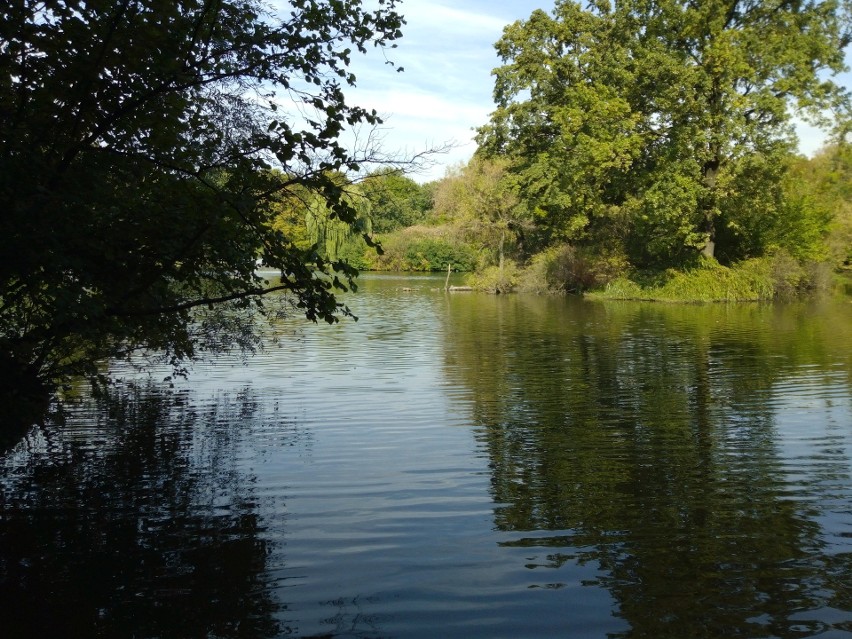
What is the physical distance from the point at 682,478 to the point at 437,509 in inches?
107

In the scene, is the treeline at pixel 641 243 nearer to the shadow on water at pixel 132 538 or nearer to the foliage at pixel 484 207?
the foliage at pixel 484 207

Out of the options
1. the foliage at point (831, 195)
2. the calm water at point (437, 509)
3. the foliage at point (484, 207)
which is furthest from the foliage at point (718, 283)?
the calm water at point (437, 509)

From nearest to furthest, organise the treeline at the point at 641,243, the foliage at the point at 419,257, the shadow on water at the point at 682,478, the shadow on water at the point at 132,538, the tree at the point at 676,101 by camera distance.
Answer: the shadow on water at the point at 132,538, the shadow on water at the point at 682,478, the tree at the point at 676,101, the treeline at the point at 641,243, the foliage at the point at 419,257

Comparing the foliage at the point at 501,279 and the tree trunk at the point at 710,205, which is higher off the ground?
the tree trunk at the point at 710,205

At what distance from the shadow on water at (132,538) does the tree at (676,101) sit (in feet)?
93.4

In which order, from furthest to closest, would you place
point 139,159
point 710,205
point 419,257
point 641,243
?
point 419,257 < point 641,243 < point 710,205 < point 139,159

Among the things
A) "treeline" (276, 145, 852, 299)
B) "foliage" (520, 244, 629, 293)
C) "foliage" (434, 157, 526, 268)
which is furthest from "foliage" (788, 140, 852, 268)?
"foliage" (434, 157, 526, 268)

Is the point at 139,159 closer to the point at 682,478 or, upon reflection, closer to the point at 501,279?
the point at 682,478

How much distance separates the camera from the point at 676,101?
115ft

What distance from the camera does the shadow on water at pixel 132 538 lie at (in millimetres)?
5633

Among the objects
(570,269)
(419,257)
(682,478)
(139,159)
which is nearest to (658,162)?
(570,269)

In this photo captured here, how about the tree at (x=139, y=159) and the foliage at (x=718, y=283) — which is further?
the foliage at (x=718, y=283)

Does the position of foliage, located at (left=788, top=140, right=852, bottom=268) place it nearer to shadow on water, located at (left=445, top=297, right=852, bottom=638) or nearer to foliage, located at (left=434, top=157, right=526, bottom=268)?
foliage, located at (left=434, top=157, right=526, bottom=268)

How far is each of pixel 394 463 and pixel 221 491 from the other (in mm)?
1999
